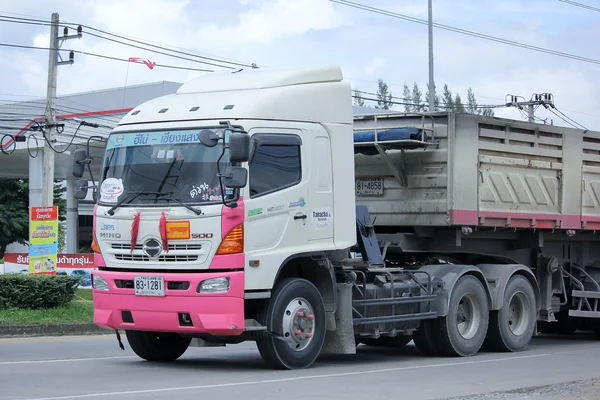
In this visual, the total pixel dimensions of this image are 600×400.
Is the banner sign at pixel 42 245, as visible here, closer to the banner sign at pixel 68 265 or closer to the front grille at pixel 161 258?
the banner sign at pixel 68 265

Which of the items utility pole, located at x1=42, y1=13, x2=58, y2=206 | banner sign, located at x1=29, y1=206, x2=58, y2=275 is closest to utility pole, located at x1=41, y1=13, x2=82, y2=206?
utility pole, located at x1=42, y1=13, x2=58, y2=206

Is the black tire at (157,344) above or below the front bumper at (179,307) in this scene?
below

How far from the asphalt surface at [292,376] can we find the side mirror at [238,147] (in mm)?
2347

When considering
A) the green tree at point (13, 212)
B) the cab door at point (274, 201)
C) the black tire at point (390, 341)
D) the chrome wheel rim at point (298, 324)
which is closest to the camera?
the cab door at point (274, 201)

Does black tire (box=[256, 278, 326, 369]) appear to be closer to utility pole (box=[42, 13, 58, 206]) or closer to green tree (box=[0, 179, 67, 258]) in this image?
utility pole (box=[42, 13, 58, 206])

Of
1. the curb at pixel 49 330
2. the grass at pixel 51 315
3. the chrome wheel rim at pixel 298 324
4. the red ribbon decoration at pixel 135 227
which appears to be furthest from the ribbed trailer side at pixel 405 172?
the grass at pixel 51 315

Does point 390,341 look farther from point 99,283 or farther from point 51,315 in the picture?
point 51,315

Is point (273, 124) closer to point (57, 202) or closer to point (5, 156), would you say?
point (5, 156)

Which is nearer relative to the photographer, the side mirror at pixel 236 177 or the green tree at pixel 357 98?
the side mirror at pixel 236 177

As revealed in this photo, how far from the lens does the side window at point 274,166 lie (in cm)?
1082

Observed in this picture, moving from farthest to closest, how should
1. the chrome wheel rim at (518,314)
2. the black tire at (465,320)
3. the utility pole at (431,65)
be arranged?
the utility pole at (431,65), the chrome wheel rim at (518,314), the black tire at (465,320)

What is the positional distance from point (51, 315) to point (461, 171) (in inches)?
341

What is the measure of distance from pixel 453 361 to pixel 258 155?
4.19 metres

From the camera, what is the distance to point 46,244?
23562 millimetres
